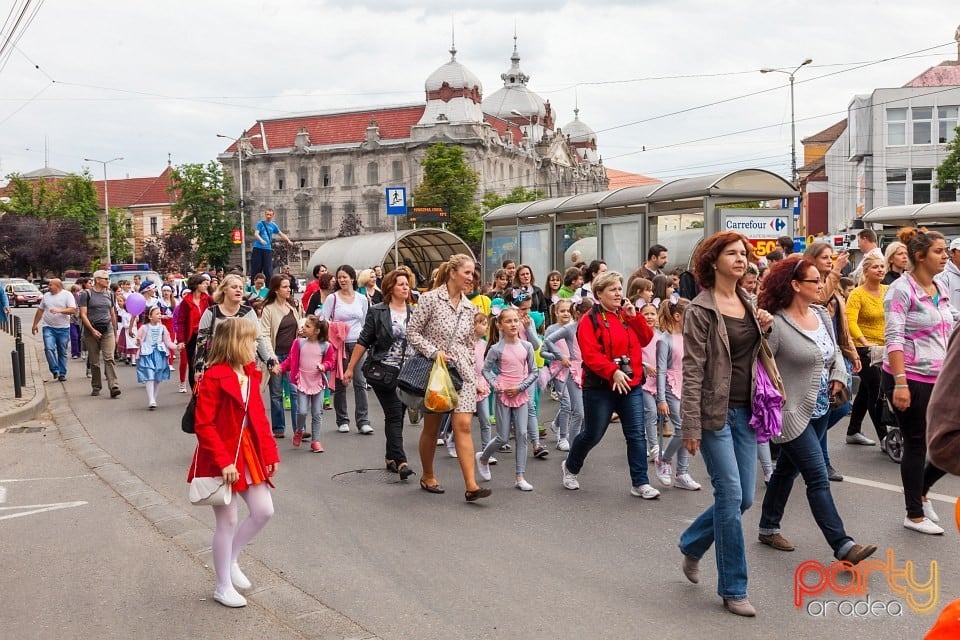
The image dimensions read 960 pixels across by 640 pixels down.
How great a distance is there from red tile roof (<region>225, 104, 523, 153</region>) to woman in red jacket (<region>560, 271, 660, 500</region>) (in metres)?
95.8

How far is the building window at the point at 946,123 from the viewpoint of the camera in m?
53.9

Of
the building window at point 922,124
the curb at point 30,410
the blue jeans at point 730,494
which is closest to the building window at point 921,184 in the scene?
the building window at point 922,124

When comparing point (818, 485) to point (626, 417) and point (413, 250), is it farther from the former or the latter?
point (413, 250)

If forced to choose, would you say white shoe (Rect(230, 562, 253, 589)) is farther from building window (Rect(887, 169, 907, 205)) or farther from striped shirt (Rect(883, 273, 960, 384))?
building window (Rect(887, 169, 907, 205))

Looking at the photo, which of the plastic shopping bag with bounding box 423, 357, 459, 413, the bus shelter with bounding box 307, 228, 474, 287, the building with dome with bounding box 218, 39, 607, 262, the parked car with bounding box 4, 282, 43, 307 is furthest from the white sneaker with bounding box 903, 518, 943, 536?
the building with dome with bounding box 218, 39, 607, 262

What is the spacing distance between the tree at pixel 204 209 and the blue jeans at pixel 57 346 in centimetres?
6826

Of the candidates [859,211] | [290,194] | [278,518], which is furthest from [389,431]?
[290,194]

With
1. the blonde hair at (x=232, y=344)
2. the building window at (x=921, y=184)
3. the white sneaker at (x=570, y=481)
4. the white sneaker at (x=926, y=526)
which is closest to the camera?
the blonde hair at (x=232, y=344)

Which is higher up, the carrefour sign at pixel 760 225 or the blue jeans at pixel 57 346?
the carrefour sign at pixel 760 225

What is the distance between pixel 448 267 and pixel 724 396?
334cm

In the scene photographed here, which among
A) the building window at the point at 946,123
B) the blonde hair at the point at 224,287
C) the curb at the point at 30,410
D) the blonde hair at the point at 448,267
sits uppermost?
the building window at the point at 946,123

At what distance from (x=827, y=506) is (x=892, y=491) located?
2.36 metres

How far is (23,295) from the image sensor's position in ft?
187

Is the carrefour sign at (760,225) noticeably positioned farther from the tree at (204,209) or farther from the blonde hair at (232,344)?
the tree at (204,209)
